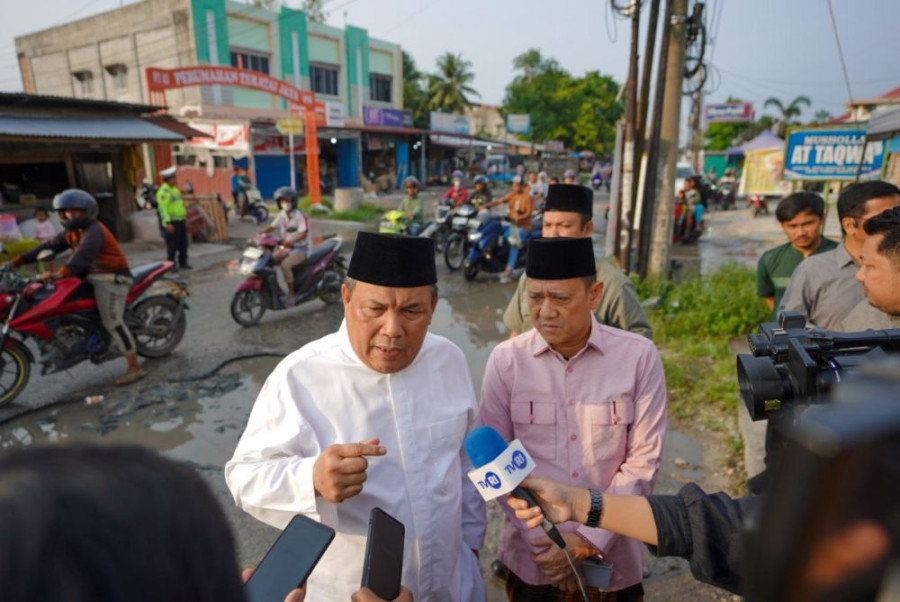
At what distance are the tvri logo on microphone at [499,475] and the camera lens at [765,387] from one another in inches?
23.2

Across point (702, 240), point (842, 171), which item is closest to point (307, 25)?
point (702, 240)

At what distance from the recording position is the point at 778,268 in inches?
137

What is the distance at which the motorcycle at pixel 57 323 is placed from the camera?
4336 millimetres

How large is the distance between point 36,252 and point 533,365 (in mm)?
4616

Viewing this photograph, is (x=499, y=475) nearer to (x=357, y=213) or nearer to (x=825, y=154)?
(x=825, y=154)

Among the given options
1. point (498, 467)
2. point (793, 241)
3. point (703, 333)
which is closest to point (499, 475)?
point (498, 467)

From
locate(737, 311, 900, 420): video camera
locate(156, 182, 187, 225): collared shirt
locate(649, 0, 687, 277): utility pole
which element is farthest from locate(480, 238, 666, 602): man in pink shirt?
locate(156, 182, 187, 225): collared shirt

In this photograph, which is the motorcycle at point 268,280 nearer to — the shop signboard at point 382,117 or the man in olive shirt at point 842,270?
the man in olive shirt at point 842,270

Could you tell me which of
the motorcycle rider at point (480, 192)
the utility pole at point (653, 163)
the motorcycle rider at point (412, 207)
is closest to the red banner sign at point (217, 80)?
the motorcycle rider at point (480, 192)

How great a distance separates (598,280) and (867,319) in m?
1.13

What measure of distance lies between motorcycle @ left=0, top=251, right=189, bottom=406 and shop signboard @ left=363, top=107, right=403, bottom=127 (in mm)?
20900

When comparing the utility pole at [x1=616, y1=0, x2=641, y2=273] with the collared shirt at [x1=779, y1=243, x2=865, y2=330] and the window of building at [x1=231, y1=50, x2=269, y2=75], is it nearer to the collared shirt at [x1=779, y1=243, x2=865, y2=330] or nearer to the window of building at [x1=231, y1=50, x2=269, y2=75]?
the collared shirt at [x1=779, y1=243, x2=865, y2=330]

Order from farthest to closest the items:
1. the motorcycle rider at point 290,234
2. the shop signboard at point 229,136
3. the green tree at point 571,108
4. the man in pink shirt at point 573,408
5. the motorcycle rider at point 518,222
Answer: the green tree at point 571,108, the shop signboard at point 229,136, the motorcycle rider at point 518,222, the motorcycle rider at point 290,234, the man in pink shirt at point 573,408

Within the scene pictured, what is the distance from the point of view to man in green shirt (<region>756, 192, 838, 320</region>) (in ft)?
10.4
